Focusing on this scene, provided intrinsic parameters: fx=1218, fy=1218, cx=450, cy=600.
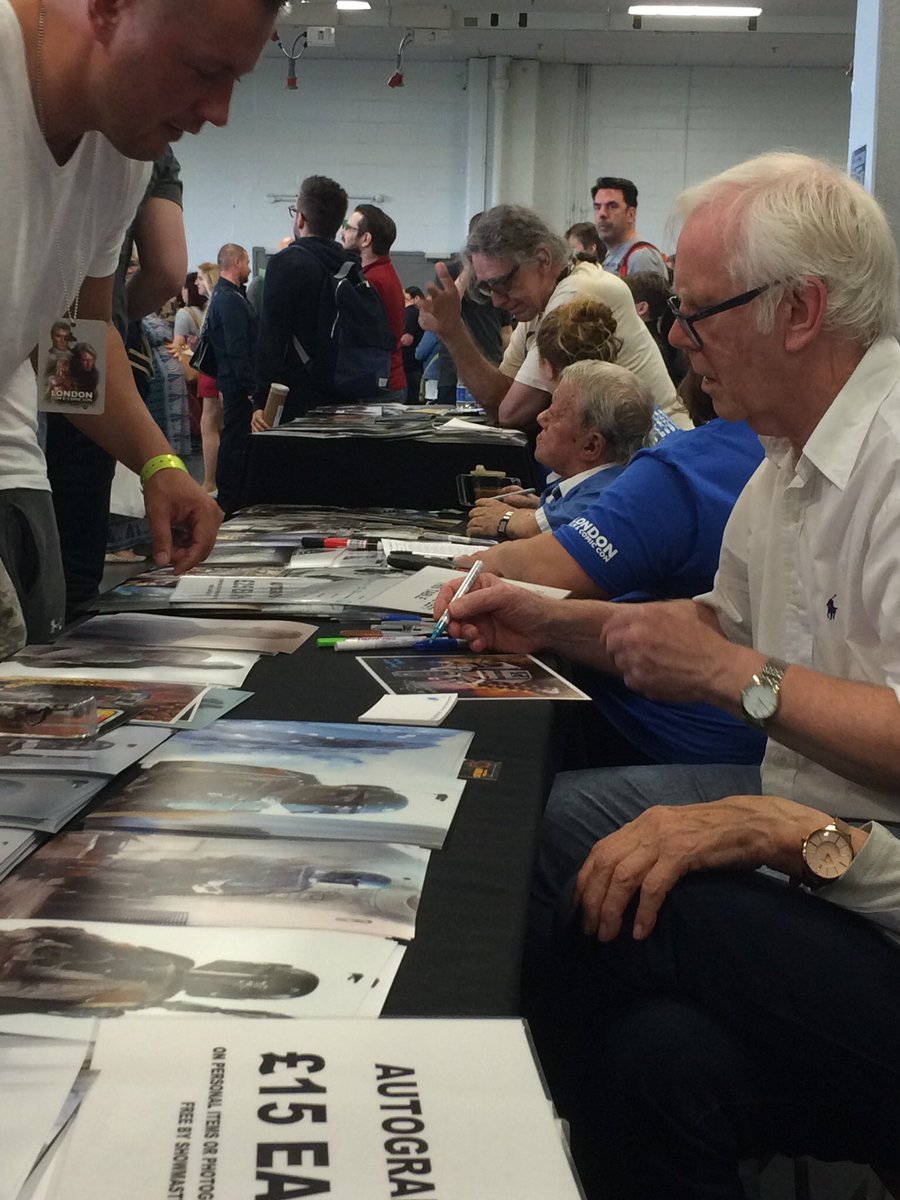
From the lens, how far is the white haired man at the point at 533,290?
10.8 ft

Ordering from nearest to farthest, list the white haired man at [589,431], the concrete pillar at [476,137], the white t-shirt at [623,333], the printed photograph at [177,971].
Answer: the printed photograph at [177,971] → the white haired man at [589,431] → the white t-shirt at [623,333] → the concrete pillar at [476,137]

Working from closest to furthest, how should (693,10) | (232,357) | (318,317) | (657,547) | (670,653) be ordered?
(670,653) < (657,547) < (318,317) < (232,357) < (693,10)

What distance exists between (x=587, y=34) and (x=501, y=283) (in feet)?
25.7

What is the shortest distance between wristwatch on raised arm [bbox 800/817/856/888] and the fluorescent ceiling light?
376 inches

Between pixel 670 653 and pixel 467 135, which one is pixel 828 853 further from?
pixel 467 135

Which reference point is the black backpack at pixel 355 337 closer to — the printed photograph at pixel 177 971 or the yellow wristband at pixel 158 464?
the yellow wristband at pixel 158 464

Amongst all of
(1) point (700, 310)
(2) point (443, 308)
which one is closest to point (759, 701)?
(1) point (700, 310)

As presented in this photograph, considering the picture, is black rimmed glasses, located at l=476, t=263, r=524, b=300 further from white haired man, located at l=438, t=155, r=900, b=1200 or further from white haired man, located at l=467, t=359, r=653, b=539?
white haired man, located at l=438, t=155, r=900, b=1200

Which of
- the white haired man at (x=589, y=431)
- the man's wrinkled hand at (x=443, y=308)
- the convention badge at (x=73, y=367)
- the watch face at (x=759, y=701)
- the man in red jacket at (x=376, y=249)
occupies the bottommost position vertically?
the watch face at (x=759, y=701)

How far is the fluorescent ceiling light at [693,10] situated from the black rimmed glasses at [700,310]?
9.02 meters

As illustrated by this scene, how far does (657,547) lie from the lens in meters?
1.87

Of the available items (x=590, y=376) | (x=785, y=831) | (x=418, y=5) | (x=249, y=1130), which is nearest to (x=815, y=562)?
(x=785, y=831)

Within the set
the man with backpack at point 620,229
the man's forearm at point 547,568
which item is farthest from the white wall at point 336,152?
the man's forearm at point 547,568

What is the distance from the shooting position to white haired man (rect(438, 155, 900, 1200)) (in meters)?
1.01
